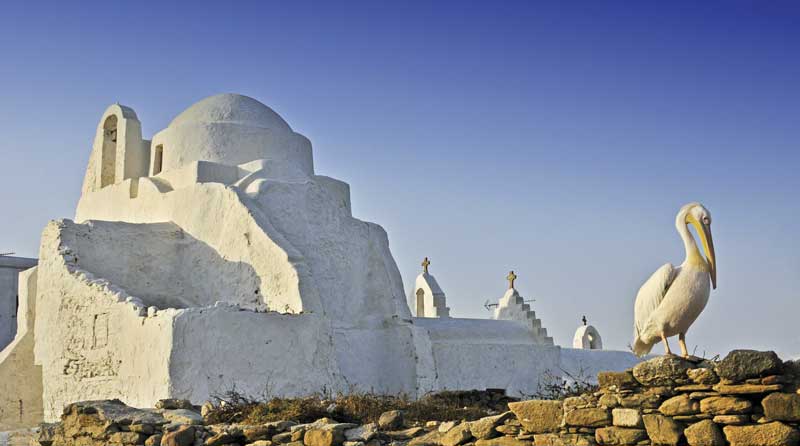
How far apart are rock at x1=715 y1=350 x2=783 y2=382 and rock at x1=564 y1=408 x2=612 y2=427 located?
0.80m

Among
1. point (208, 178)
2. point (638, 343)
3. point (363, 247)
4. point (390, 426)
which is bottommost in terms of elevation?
point (390, 426)

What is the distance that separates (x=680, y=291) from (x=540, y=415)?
124 cm

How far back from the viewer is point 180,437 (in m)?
7.11

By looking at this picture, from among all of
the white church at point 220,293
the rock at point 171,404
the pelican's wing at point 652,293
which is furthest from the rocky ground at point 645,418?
the white church at point 220,293

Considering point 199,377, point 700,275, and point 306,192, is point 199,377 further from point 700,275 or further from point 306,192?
point 700,275

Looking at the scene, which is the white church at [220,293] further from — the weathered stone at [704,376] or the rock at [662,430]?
the weathered stone at [704,376]

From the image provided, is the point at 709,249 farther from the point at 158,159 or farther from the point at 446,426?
the point at 158,159

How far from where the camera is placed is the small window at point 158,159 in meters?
16.3

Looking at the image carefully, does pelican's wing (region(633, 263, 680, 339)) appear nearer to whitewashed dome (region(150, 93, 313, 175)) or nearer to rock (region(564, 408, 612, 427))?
rock (region(564, 408, 612, 427))

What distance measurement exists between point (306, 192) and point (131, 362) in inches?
164

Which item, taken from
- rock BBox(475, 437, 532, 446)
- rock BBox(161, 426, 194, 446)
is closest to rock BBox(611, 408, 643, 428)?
rock BBox(475, 437, 532, 446)

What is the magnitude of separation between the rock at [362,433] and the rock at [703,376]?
8.35 feet

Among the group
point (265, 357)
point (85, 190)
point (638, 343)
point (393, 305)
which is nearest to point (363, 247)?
point (393, 305)

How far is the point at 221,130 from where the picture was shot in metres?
15.9
